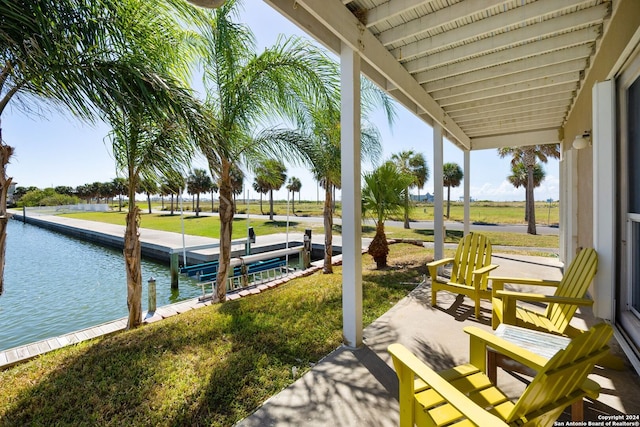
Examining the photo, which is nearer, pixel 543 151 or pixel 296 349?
pixel 296 349

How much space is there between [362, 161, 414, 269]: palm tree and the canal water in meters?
5.88

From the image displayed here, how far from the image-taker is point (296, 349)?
2.97 m

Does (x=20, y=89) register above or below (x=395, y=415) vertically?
above

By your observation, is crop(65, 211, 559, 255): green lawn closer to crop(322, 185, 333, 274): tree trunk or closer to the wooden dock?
the wooden dock

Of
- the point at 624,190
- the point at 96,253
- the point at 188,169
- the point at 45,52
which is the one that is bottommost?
the point at 96,253

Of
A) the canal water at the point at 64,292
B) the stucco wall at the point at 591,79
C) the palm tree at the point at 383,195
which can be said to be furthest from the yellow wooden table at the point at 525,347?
the canal water at the point at 64,292

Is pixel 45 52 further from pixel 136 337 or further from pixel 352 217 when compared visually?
pixel 136 337

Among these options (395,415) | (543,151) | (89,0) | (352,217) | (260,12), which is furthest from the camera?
(543,151)

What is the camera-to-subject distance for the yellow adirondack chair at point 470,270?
149 inches

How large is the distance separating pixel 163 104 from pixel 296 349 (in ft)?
8.56

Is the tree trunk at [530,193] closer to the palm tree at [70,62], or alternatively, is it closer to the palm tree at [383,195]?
the palm tree at [383,195]

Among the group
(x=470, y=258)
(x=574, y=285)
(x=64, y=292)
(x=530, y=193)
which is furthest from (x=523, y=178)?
(x=64, y=292)

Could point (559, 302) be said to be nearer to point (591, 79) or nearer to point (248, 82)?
point (591, 79)

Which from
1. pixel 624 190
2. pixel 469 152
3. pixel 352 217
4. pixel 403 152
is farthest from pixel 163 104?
pixel 403 152
